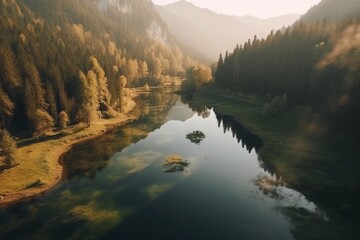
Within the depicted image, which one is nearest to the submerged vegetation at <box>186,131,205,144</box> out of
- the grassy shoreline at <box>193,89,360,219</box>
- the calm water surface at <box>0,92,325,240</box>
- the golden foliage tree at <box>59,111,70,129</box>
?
the calm water surface at <box>0,92,325,240</box>

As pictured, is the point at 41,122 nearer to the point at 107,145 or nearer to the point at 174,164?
the point at 107,145

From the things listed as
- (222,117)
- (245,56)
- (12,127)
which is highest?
(245,56)

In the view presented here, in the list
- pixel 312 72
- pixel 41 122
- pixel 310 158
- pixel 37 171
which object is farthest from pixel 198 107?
pixel 37 171

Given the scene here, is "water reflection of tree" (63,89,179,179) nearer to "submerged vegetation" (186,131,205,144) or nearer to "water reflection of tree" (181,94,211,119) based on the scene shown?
"submerged vegetation" (186,131,205,144)

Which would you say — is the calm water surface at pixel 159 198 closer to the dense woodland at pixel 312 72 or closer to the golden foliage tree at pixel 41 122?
the golden foliage tree at pixel 41 122

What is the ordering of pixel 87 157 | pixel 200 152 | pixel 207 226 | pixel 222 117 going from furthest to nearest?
pixel 222 117, pixel 200 152, pixel 87 157, pixel 207 226

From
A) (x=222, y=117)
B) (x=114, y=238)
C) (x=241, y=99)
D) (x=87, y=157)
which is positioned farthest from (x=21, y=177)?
(x=241, y=99)

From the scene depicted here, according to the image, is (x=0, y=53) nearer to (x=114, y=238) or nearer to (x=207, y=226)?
(x=114, y=238)

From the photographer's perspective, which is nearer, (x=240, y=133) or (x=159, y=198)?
(x=159, y=198)
